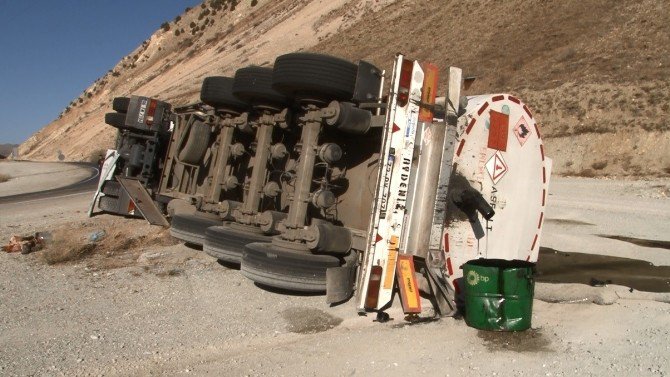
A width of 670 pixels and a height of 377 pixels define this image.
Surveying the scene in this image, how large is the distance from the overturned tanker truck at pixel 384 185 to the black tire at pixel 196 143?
2004mm

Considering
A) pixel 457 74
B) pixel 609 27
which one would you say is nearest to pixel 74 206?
pixel 457 74

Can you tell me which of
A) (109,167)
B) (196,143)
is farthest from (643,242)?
(109,167)

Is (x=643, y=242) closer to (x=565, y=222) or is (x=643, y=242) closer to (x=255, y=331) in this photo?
(x=565, y=222)

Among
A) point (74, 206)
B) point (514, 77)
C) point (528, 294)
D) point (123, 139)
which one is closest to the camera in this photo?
point (528, 294)

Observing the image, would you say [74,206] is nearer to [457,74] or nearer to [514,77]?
[457,74]

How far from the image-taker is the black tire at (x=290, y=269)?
217 inches

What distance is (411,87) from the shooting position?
534 centimetres

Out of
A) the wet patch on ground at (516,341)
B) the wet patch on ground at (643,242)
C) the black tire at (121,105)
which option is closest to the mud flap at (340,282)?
the wet patch on ground at (516,341)

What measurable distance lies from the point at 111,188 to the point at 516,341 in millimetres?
8391

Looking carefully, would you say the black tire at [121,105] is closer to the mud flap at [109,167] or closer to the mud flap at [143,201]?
the mud flap at [109,167]

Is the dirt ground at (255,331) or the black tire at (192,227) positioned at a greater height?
the black tire at (192,227)

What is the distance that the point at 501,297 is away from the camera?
506cm

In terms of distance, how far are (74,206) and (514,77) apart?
17112mm

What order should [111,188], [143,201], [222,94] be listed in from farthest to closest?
[111,188]
[143,201]
[222,94]
